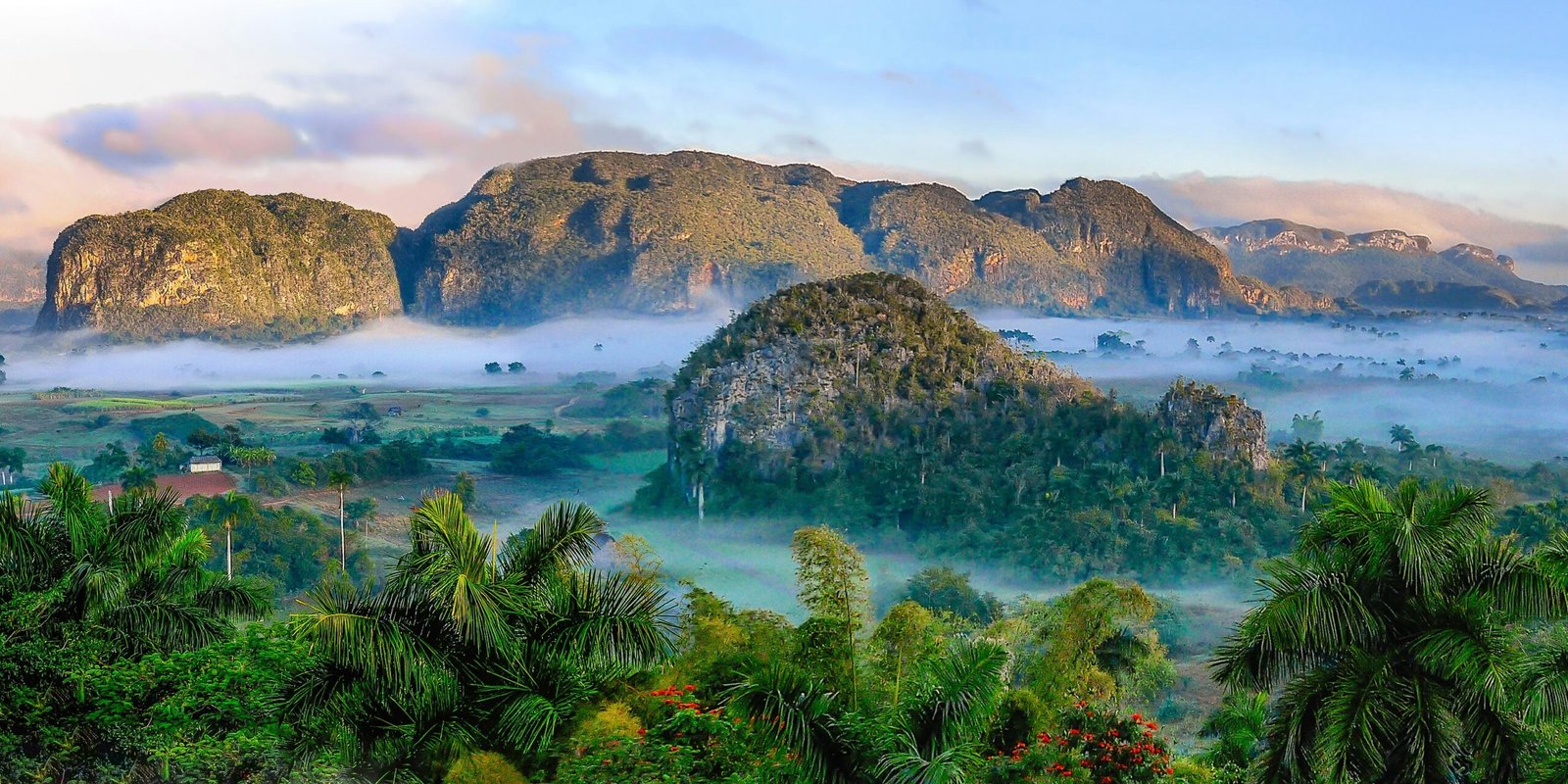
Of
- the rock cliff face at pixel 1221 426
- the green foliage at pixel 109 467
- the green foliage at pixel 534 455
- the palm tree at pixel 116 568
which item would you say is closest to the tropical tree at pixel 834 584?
the palm tree at pixel 116 568

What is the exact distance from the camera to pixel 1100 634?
750 inches

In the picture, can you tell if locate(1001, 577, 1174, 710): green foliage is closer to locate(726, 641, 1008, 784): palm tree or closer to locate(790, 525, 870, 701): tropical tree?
locate(790, 525, 870, 701): tropical tree

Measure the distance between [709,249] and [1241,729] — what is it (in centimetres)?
15697

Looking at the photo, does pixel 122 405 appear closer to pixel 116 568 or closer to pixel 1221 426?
pixel 1221 426

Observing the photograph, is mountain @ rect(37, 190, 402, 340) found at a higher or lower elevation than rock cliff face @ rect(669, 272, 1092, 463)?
higher

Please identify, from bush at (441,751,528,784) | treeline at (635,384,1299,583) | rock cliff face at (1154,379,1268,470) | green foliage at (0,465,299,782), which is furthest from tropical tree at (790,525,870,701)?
rock cliff face at (1154,379,1268,470)

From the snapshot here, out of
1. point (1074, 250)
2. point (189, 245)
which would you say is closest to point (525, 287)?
point (189, 245)

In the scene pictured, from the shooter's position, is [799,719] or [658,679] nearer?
[799,719]

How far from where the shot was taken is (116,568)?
43.2ft

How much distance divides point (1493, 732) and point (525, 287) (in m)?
180

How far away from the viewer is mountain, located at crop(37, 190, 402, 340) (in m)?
149

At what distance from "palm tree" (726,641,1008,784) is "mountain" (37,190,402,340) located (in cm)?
15990

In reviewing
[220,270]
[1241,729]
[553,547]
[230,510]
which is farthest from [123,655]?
[220,270]

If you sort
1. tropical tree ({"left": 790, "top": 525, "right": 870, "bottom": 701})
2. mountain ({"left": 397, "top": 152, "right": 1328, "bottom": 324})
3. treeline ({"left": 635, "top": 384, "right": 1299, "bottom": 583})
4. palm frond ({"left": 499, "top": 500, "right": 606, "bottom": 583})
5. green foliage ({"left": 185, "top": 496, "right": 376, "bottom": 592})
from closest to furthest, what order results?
palm frond ({"left": 499, "top": 500, "right": 606, "bottom": 583}), tropical tree ({"left": 790, "top": 525, "right": 870, "bottom": 701}), green foliage ({"left": 185, "top": 496, "right": 376, "bottom": 592}), treeline ({"left": 635, "top": 384, "right": 1299, "bottom": 583}), mountain ({"left": 397, "top": 152, "right": 1328, "bottom": 324})
